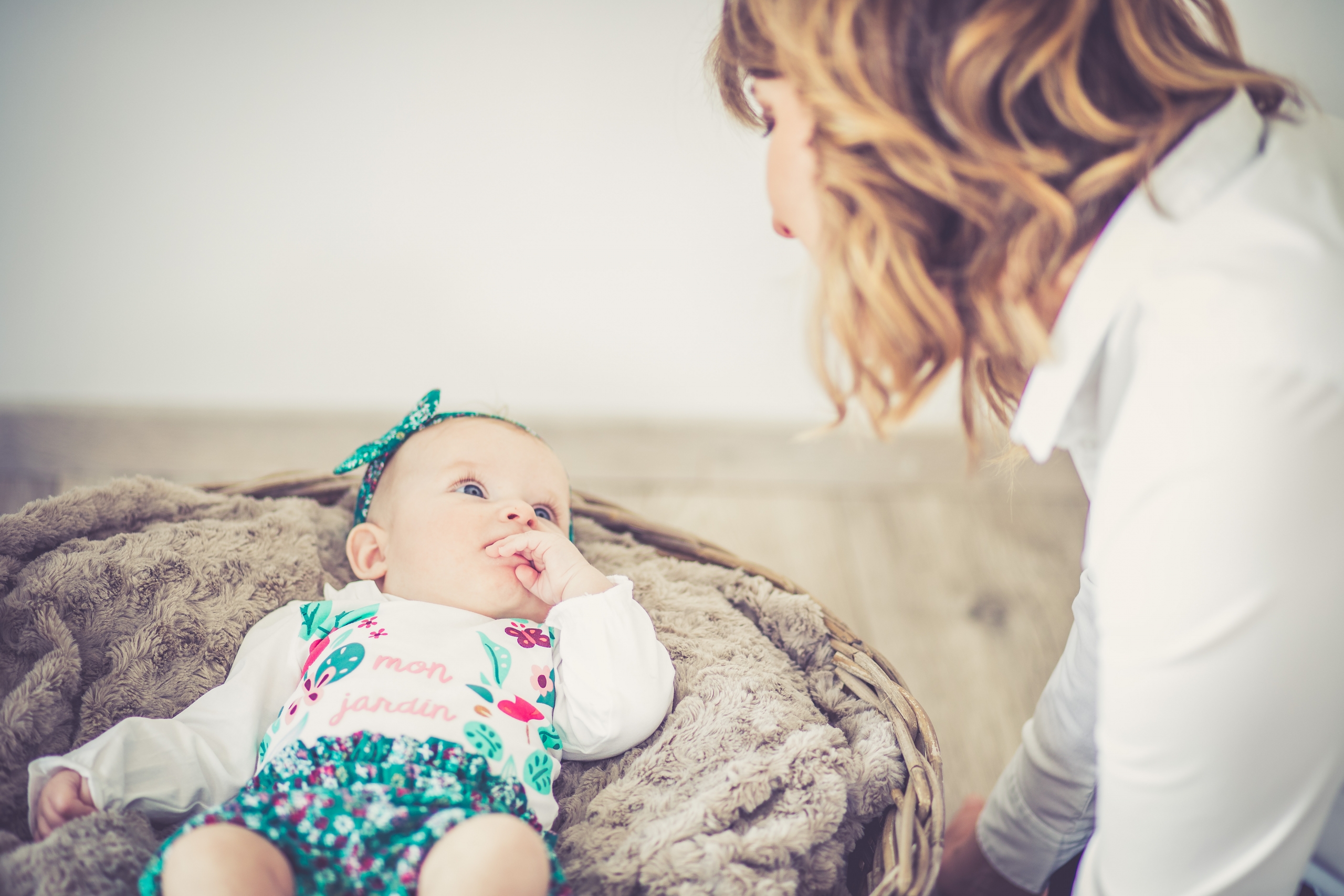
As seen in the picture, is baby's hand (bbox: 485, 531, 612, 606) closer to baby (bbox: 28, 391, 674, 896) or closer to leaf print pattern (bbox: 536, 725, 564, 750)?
baby (bbox: 28, 391, 674, 896)

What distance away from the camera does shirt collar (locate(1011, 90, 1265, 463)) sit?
0.59 meters

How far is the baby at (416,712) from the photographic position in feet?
2.20

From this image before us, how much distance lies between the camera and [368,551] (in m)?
0.96

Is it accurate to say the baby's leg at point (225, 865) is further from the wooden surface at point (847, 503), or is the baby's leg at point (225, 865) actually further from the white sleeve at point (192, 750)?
the wooden surface at point (847, 503)

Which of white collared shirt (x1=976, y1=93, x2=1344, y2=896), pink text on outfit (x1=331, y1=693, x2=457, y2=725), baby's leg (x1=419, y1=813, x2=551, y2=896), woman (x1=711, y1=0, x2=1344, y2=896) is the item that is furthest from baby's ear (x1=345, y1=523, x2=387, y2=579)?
white collared shirt (x1=976, y1=93, x2=1344, y2=896)

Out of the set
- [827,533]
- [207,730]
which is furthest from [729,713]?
[827,533]

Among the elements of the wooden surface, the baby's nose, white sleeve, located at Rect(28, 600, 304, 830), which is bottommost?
the wooden surface

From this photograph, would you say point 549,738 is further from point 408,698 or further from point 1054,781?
point 1054,781

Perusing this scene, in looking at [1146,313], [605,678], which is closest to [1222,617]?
[1146,313]

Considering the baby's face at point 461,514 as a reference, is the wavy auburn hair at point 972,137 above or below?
above

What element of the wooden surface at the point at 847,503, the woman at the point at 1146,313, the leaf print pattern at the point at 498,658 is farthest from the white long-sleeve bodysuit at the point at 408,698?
the wooden surface at the point at 847,503

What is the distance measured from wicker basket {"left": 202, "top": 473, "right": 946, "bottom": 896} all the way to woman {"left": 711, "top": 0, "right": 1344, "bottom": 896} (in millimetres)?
131

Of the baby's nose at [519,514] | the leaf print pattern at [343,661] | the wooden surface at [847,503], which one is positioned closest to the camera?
the leaf print pattern at [343,661]

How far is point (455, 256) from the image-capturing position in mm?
1482
